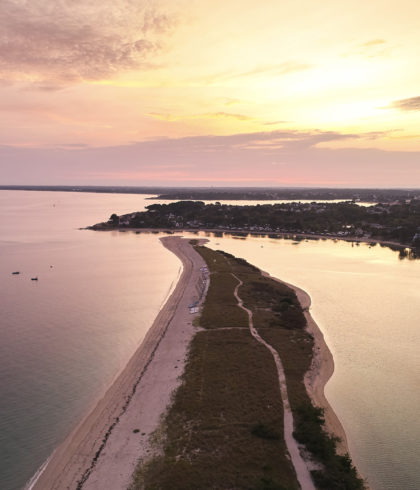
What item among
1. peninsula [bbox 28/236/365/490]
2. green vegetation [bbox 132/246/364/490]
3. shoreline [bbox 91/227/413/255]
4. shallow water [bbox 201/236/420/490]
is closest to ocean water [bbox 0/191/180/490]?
peninsula [bbox 28/236/365/490]

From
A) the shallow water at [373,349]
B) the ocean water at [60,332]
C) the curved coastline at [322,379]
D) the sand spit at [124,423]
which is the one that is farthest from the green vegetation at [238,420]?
the ocean water at [60,332]

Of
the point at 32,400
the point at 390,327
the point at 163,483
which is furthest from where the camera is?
the point at 390,327

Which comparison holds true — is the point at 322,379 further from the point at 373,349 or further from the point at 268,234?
the point at 268,234

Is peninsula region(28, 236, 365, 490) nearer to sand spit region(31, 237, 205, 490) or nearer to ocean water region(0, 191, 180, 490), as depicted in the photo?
sand spit region(31, 237, 205, 490)

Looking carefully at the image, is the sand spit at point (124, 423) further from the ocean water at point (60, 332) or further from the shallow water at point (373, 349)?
the shallow water at point (373, 349)

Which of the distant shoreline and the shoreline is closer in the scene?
the shoreline

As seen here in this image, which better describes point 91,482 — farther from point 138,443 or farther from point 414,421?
point 414,421

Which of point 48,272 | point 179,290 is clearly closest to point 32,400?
point 179,290
